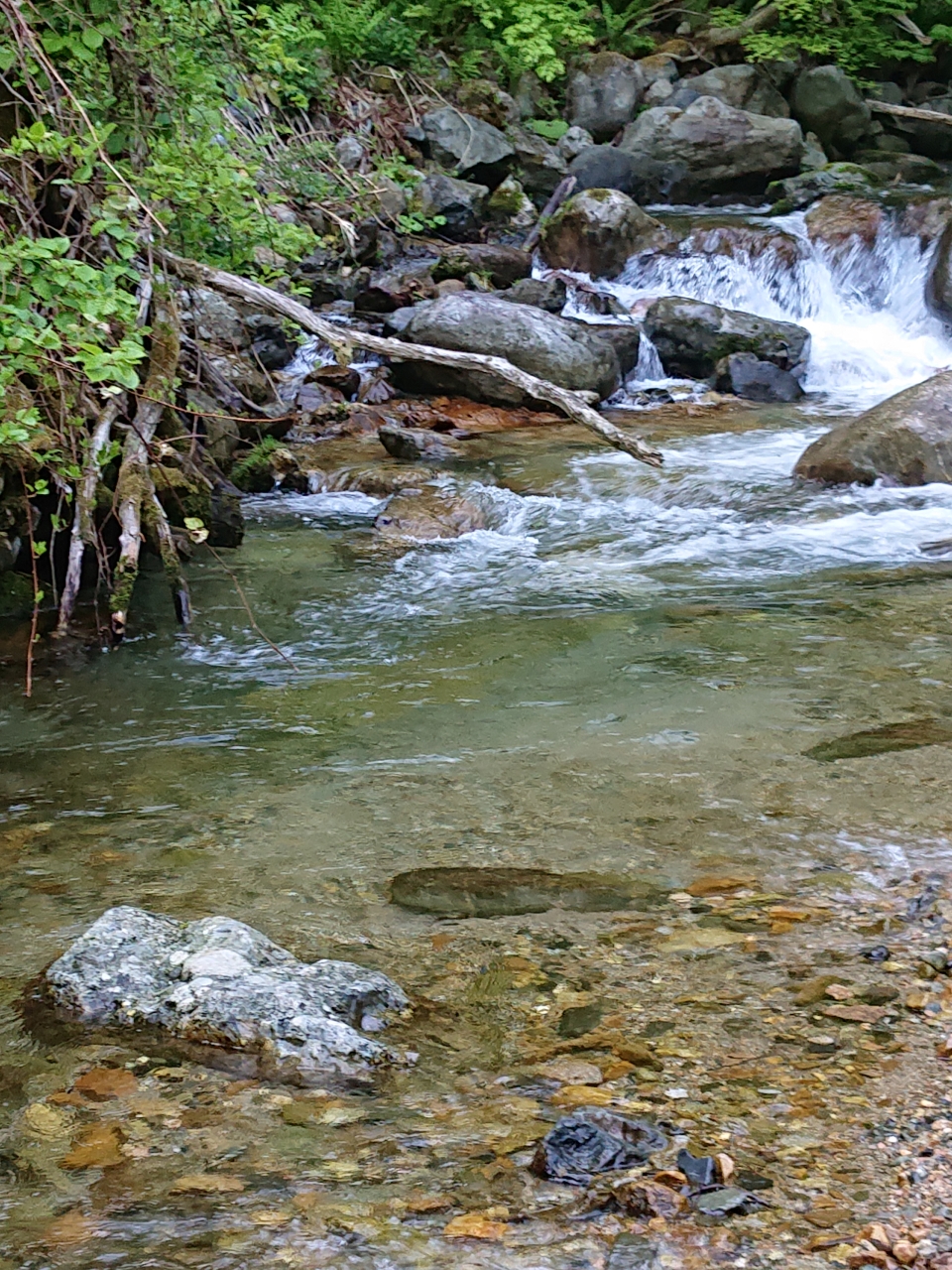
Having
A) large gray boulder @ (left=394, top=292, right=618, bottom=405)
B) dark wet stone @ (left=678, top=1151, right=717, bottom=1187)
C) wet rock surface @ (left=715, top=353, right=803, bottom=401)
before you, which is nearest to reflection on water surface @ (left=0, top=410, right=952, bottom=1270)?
dark wet stone @ (left=678, top=1151, right=717, bottom=1187)

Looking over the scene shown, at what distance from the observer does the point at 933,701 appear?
4953mm

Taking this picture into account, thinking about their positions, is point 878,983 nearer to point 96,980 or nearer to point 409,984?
point 409,984

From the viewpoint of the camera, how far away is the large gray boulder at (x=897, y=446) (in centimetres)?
905

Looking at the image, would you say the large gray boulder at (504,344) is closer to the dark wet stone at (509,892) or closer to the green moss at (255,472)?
the green moss at (255,472)

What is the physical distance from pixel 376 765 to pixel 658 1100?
230cm

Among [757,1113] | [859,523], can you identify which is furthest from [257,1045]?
[859,523]

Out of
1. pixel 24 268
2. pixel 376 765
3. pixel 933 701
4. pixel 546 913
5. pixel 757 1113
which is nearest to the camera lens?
pixel 757 1113

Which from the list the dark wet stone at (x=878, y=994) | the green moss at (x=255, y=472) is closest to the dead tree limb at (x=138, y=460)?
the green moss at (x=255, y=472)

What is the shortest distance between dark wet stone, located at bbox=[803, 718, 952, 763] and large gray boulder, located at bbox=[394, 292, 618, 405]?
7.88m

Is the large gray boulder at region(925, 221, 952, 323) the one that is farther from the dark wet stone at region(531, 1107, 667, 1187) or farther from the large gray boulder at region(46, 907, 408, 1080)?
the dark wet stone at region(531, 1107, 667, 1187)

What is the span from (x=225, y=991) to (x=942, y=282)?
45.5ft

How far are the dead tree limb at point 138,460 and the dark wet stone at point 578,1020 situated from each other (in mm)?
3537

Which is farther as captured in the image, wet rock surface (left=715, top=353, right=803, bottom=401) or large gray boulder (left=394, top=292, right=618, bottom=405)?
wet rock surface (left=715, top=353, right=803, bottom=401)

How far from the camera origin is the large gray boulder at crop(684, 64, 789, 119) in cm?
1948
